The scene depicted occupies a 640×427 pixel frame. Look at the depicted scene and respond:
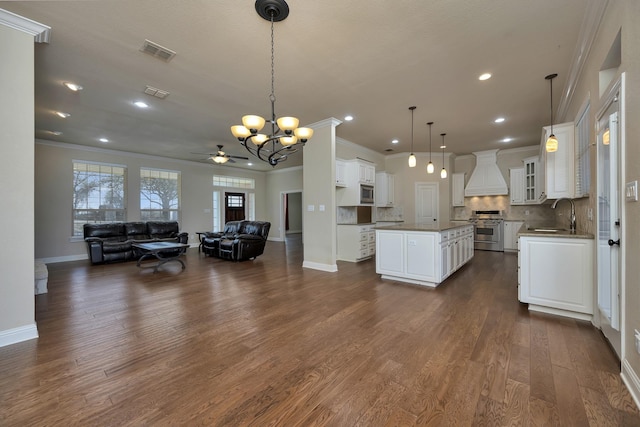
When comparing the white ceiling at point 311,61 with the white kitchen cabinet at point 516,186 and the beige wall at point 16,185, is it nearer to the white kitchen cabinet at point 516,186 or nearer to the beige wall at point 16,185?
the beige wall at point 16,185

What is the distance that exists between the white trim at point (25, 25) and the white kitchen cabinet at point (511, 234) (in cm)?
941

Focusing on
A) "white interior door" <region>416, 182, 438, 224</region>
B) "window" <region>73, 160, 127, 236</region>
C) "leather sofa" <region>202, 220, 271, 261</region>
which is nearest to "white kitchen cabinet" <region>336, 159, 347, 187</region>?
"leather sofa" <region>202, 220, 271, 261</region>

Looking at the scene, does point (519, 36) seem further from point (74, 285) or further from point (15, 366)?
point (74, 285)

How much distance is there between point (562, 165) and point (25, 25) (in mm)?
5903

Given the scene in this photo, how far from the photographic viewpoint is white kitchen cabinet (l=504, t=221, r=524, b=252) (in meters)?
7.29

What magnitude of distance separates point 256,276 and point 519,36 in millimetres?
4802

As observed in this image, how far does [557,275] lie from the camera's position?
2.89 metres

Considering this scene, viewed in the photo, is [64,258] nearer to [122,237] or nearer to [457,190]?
[122,237]

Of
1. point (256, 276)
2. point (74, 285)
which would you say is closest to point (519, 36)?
point (256, 276)

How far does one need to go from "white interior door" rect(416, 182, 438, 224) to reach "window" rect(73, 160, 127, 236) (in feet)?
28.1

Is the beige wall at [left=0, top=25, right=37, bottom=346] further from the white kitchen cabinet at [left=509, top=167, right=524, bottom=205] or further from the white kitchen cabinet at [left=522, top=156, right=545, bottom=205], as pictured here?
the white kitchen cabinet at [left=509, top=167, right=524, bottom=205]

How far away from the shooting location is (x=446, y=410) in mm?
1545

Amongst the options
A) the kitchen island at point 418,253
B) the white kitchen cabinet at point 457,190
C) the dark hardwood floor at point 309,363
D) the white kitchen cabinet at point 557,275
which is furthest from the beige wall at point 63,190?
the white kitchen cabinet at point 557,275

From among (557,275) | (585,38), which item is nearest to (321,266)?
(557,275)
